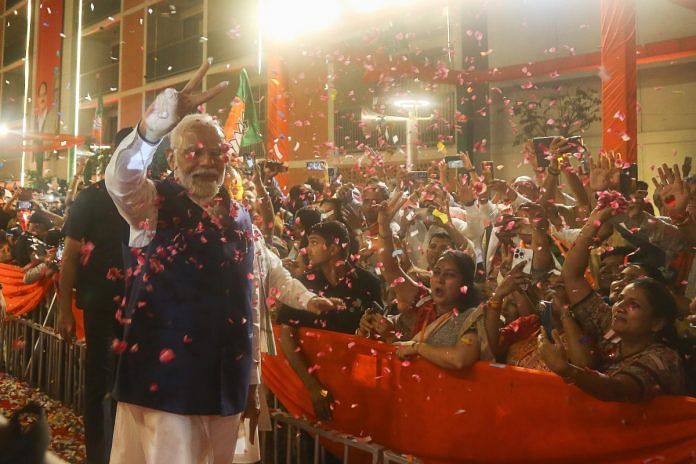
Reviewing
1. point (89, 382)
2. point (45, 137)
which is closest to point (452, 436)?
point (89, 382)

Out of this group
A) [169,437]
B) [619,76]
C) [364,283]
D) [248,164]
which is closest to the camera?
[169,437]

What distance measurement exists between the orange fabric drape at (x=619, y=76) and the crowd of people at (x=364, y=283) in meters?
2.23

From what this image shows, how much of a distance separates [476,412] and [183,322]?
150 centimetres

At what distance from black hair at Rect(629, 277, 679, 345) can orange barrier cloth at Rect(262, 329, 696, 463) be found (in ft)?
1.54

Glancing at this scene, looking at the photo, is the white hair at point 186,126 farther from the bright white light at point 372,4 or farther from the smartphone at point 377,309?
the bright white light at point 372,4

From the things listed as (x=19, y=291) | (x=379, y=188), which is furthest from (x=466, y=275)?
(x=19, y=291)

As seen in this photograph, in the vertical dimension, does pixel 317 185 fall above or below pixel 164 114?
above

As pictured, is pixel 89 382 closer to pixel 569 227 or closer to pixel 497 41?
pixel 569 227

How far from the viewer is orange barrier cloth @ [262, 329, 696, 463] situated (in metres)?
2.93

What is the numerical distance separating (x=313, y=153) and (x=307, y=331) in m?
16.3

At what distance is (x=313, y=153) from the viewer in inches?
800

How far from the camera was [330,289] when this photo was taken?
4.45 metres

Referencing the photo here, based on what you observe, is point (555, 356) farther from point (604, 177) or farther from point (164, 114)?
point (604, 177)

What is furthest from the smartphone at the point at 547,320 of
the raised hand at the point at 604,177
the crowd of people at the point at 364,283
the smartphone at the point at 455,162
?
the smartphone at the point at 455,162
